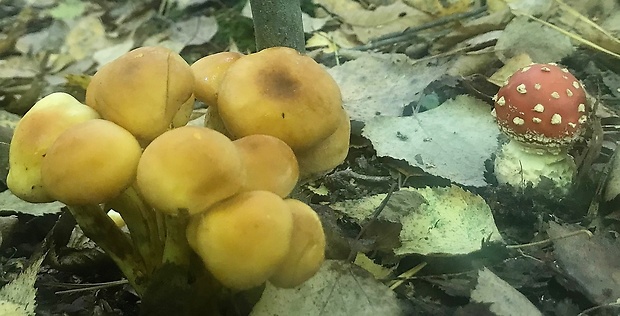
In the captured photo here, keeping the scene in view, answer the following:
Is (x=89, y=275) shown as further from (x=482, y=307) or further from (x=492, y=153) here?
(x=492, y=153)

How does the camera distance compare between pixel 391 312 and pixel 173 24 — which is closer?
pixel 391 312

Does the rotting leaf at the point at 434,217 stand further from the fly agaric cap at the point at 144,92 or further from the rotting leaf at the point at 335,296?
the fly agaric cap at the point at 144,92

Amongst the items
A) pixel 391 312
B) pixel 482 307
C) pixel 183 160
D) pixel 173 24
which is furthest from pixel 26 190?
pixel 173 24

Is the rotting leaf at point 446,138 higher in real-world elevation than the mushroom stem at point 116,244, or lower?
lower

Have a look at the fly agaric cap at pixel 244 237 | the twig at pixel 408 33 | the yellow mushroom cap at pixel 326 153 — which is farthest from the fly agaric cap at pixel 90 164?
the twig at pixel 408 33

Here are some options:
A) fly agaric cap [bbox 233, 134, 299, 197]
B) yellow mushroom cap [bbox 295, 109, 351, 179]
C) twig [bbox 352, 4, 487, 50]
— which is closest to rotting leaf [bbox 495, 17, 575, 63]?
twig [bbox 352, 4, 487, 50]

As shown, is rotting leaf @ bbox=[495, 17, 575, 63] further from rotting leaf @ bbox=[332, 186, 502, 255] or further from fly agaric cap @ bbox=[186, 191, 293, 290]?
fly agaric cap @ bbox=[186, 191, 293, 290]

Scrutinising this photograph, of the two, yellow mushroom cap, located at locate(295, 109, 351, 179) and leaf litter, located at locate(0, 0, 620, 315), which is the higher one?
yellow mushroom cap, located at locate(295, 109, 351, 179)
